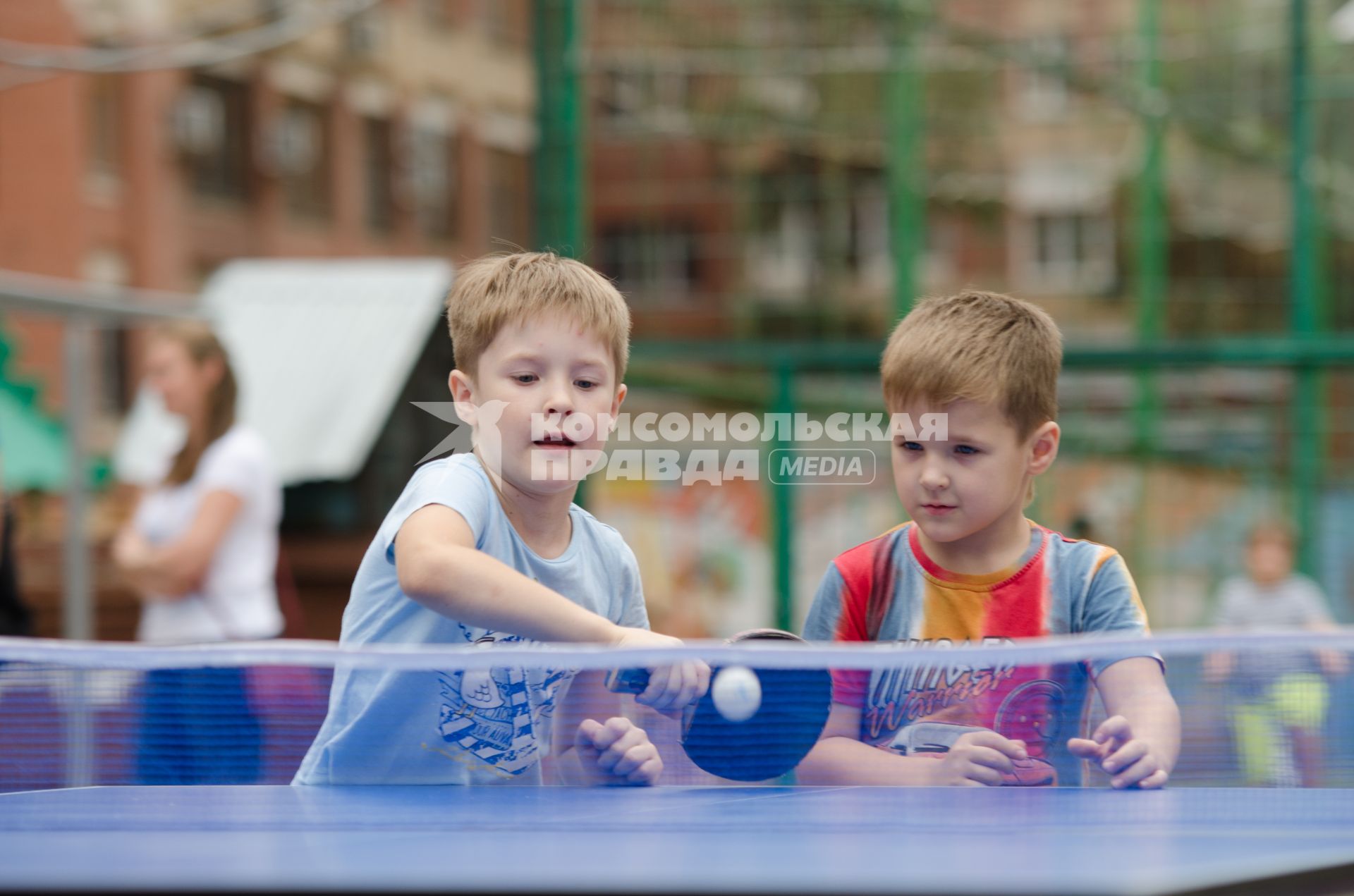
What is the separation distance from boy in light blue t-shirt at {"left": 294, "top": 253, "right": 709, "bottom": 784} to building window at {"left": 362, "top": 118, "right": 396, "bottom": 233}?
91.4ft

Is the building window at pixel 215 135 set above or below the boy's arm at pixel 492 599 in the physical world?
above

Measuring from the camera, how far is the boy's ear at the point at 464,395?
256cm

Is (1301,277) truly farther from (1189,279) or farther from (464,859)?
(464,859)

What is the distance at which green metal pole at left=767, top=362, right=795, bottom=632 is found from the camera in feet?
19.3

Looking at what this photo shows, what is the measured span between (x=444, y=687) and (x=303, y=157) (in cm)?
2777

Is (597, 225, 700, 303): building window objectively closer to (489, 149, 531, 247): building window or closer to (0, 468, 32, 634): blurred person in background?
(0, 468, 32, 634): blurred person in background

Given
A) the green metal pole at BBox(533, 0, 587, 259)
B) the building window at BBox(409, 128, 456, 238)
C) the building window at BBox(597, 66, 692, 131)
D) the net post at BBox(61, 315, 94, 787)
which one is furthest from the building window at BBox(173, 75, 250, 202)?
the green metal pole at BBox(533, 0, 587, 259)

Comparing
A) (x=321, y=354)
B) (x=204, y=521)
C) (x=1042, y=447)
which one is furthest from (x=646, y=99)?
(x=1042, y=447)

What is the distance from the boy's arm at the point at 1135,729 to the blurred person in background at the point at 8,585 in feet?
12.6

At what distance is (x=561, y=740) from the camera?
2.14 meters

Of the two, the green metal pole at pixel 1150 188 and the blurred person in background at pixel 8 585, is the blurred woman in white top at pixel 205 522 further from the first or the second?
the green metal pole at pixel 1150 188

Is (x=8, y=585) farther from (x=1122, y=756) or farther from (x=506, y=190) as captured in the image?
(x=506, y=190)

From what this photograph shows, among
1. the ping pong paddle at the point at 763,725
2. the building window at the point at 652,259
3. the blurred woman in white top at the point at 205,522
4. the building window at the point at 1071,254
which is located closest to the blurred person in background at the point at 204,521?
the blurred woman in white top at the point at 205,522

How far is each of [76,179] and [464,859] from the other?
2220 centimetres
